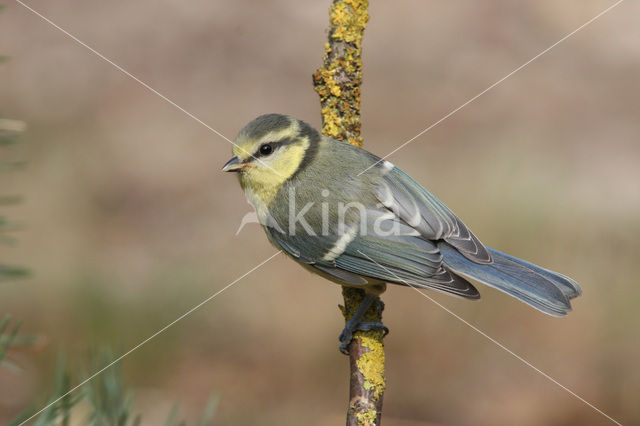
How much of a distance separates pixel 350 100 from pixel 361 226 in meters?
0.48

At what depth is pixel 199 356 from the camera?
3221 millimetres

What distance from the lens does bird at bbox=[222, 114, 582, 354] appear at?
1975 mm

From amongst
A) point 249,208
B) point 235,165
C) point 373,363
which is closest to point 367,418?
point 373,363

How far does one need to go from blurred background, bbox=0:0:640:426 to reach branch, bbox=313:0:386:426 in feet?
3.76

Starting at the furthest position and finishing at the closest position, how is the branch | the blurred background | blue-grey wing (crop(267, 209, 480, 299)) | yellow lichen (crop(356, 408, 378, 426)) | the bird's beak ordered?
the blurred background
the bird's beak
blue-grey wing (crop(267, 209, 480, 299))
the branch
yellow lichen (crop(356, 408, 378, 426))

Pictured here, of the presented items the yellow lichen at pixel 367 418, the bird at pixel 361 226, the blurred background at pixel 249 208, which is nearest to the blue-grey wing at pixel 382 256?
the bird at pixel 361 226

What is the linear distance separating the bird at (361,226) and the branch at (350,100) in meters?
0.06

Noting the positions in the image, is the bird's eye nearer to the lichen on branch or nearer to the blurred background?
the lichen on branch

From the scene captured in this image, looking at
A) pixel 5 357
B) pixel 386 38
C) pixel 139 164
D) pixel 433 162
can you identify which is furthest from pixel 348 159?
pixel 386 38

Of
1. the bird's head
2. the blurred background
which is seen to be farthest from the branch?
the blurred background

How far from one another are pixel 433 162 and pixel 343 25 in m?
1.90

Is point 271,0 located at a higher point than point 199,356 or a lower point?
higher

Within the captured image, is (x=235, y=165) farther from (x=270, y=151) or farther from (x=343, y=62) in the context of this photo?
(x=343, y=62)

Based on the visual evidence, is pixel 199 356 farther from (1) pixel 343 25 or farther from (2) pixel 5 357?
(2) pixel 5 357
